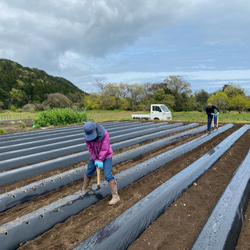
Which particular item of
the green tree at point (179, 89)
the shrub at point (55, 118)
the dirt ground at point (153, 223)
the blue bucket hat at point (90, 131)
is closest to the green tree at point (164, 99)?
the green tree at point (179, 89)

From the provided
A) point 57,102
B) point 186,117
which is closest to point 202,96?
point 186,117

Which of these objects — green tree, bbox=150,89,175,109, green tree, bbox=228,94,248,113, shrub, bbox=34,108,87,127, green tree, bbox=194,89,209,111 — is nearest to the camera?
shrub, bbox=34,108,87,127

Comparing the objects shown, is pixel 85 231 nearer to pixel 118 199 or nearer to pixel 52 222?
pixel 52 222

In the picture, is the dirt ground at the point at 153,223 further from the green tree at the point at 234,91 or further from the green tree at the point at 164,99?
the green tree at the point at 234,91

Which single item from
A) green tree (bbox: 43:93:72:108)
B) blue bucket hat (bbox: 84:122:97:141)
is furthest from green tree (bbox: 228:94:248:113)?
blue bucket hat (bbox: 84:122:97:141)

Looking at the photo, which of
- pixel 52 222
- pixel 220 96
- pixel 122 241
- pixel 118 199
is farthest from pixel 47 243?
pixel 220 96

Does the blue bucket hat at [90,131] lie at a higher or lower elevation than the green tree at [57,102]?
lower

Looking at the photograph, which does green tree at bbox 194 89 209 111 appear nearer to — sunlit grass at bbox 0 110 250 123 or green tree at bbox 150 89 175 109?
green tree at bbox 150 89 175 109

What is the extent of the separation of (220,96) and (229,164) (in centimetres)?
3253

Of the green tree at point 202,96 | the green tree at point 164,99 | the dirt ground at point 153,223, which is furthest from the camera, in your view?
the green tree at point 202,96

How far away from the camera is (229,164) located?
15.9 feet

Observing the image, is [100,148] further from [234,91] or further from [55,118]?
[234,91]

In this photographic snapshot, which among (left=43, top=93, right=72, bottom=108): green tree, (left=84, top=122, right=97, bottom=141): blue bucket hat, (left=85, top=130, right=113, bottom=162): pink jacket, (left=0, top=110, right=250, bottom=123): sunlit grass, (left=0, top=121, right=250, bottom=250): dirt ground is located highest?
(left=43, top=93, right=72, bottom=108): green tree

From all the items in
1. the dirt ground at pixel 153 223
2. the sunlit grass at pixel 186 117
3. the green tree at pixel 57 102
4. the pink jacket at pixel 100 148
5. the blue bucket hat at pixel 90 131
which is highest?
the green tree at pixel 57 102
